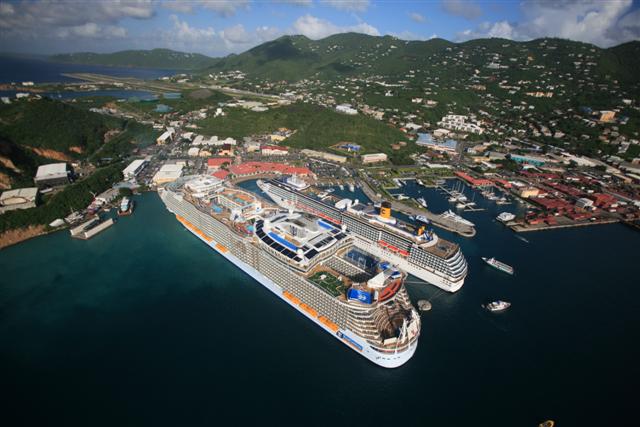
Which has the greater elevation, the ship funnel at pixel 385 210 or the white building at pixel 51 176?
the ship funnel at pixel 385 210

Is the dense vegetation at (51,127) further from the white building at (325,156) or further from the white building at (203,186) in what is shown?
the white building at (325,156)

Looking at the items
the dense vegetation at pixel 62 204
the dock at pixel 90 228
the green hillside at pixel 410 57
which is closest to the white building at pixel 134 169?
the dense vegetation at pixel 62 204

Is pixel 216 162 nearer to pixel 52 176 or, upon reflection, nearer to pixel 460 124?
pixel 52 176

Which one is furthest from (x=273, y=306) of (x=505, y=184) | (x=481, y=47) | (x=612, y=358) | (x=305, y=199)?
(x=481, y=47)

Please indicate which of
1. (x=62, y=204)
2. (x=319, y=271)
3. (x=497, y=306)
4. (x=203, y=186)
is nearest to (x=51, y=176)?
(x=62, y=204)

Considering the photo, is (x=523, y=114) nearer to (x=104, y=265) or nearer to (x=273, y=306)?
(x=273, y=306)

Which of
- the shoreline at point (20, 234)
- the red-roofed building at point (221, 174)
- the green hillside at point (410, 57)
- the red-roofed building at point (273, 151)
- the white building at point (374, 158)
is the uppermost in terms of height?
the green hillside at point (410, 57)
